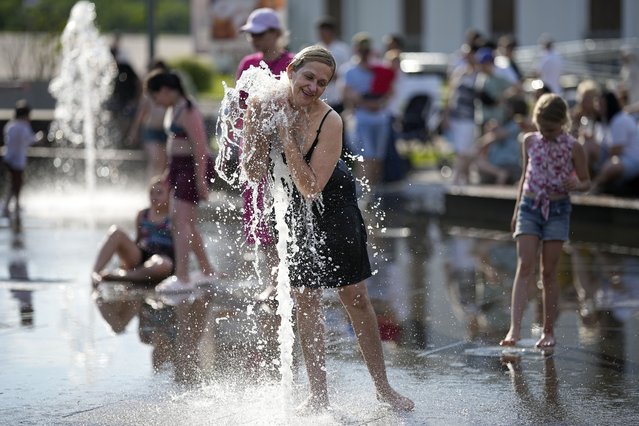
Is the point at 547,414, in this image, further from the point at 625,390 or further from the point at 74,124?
the point at 74,124

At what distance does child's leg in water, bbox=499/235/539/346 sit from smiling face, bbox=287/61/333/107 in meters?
2.25

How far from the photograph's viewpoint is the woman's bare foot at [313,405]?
249 inches

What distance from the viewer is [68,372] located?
7262 millimetres

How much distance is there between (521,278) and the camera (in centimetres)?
794

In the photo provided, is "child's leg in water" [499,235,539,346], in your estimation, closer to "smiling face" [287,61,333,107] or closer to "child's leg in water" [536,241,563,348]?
"child's leg in water" [536,241,563,348]

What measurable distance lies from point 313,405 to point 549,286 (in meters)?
2.20

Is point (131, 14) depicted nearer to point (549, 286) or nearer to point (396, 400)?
point (549, 286)

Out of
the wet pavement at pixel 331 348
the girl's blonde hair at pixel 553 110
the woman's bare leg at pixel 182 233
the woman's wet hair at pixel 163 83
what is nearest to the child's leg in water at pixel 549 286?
the wet pavement at pixel 331 348

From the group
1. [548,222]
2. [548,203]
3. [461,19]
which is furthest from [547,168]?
[461,19]

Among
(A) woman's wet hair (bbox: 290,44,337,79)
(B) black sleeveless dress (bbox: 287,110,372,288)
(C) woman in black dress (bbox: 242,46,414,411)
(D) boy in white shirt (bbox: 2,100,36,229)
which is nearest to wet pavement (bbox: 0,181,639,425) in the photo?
(C) woman in black dress (bbox: 242,46,414,411)

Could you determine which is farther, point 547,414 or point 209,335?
point 209,335

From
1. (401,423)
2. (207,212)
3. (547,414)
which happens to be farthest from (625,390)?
(207,212)

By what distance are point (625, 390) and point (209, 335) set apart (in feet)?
8.72

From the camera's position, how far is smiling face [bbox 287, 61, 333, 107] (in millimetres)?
6148
